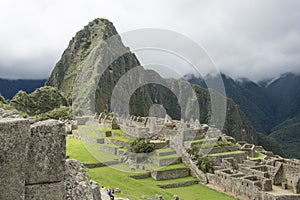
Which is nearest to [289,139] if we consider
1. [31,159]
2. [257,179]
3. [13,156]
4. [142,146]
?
[257,179]

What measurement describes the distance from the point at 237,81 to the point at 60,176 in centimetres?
16595

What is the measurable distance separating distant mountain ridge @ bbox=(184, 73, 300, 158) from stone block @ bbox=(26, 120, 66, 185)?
12859cm

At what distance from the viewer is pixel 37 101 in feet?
198

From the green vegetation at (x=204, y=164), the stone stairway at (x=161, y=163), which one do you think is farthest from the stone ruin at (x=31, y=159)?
the green vegetation at (x=204, y=164)

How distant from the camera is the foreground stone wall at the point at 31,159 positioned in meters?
3.86

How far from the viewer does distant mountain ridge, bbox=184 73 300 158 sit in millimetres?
143637

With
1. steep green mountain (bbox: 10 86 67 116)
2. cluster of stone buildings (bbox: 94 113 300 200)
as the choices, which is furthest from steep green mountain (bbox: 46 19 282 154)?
cluster of stone buildings (bbox: 94 113 300 200)

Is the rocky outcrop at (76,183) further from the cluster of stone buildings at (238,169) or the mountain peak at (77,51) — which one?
the mountain peak at (77,51)

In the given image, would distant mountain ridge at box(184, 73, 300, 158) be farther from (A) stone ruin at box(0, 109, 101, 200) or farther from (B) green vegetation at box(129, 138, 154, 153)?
(A) stone ruin at box(0, 109, 101, 200)

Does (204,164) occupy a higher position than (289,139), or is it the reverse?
(204,164)

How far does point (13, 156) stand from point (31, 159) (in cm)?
30

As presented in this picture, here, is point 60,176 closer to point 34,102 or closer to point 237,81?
point 34,102

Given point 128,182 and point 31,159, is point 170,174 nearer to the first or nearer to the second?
point 128,182

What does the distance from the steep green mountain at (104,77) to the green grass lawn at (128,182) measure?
4922 centimetres
